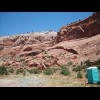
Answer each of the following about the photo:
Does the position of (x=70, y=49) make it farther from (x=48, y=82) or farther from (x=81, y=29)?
(x=48, y=82)

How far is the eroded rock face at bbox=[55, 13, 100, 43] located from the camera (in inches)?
1136

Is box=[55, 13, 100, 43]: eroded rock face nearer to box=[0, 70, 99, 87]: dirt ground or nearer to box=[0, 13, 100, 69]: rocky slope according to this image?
box=[0, 13, 100, 69]: rocky slope

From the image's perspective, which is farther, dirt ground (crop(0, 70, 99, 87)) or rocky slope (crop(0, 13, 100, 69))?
rocky slope (crop(0, 13, 100, 69))

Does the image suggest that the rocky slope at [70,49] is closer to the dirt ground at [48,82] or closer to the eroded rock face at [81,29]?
the eroded rock face at [81,29]

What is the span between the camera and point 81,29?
3042 cm

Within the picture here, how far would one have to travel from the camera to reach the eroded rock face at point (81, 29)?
28.8 metres

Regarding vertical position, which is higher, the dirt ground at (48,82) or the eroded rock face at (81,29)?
the eroded rock face at (81,29)

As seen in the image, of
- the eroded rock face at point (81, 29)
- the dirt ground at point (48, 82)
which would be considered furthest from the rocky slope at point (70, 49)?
the dirt ground at point (48, 82)

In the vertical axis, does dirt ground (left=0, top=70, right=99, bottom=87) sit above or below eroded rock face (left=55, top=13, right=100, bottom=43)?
below

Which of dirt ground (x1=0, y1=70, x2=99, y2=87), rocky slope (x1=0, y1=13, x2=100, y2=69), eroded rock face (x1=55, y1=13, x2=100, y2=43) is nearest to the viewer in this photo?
dirt ground (x1=0, y1=70, x2=99, y2=87)

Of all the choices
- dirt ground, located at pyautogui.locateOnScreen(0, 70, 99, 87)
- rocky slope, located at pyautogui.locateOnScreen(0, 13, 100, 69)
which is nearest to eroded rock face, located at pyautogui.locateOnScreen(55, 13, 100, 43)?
rocky slope, located at pyautogui.locateOnScreen(0, 13, 100, 69)
